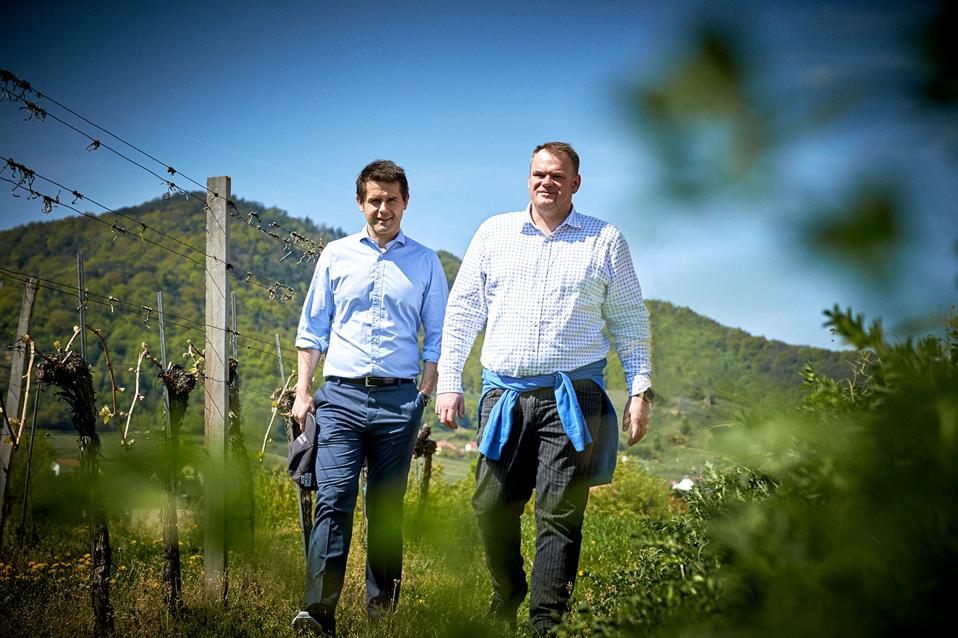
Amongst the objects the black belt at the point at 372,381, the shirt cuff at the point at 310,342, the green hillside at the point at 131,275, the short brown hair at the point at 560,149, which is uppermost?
the green hillside at the point at 131,275

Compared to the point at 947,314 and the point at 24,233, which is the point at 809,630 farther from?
the point at 24,233

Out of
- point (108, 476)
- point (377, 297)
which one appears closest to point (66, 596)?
point (377, 297)

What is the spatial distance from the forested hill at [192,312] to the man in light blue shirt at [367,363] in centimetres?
55

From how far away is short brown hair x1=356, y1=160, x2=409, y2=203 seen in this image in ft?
13.6

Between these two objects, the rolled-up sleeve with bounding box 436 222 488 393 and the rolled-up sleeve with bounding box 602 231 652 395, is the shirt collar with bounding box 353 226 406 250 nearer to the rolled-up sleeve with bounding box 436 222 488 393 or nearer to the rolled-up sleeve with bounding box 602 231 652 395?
the rolled-up sleeve with bounding box 436 222 488 393

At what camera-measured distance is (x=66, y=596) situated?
504 centimetres

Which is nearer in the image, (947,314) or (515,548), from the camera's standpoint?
(947,314)

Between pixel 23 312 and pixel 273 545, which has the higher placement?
pixel 23 312

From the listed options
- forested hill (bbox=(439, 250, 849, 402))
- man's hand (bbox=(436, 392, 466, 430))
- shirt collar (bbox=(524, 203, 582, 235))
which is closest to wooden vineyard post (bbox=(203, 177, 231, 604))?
man's hand (bbox=(436, 392, 466, 430))

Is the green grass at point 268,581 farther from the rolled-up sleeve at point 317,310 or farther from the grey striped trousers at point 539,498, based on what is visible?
the rolled-up sleeve at point 317,310

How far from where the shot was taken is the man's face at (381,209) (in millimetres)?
4169

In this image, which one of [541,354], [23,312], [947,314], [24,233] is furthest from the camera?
[24,233]

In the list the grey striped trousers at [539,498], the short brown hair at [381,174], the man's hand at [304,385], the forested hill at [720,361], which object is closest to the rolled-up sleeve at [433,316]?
the short brown hair at [381,174]

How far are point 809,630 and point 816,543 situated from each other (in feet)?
0.23
